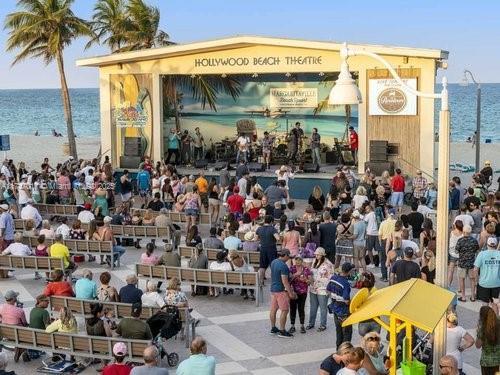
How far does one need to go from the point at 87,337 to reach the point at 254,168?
60.3 feet

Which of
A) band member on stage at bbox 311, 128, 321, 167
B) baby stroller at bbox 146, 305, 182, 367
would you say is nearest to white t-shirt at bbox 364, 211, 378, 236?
baby stroller at bbox 146, 305, 182, 367

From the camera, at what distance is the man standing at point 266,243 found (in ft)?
48.6

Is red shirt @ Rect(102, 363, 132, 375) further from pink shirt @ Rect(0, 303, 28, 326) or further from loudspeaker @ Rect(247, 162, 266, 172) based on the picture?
loudspeaker @ Rect(247, 162, 266, 172)

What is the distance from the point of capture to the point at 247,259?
15.7 metres

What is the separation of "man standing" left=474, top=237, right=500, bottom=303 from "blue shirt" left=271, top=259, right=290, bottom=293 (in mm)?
3263

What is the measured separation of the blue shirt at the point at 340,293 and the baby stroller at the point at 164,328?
2306 mm

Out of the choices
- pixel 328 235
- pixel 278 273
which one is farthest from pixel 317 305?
pixel 328 235

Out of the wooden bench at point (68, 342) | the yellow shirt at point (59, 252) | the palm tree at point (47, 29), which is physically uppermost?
the palm tree at point (47, 29)

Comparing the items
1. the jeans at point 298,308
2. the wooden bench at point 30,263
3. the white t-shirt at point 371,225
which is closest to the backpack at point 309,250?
the jeans at point 298,308

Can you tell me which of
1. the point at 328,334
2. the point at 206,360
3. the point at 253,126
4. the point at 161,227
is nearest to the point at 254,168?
the point at 253,126

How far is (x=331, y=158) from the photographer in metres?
30.5

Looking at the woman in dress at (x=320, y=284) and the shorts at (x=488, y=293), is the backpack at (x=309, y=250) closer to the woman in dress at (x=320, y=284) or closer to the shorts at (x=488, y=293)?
the woman in dress at (x=320, y=284)

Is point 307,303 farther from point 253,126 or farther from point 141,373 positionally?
point 253,126

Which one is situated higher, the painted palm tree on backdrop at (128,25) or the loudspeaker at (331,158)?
the painted palm tree on backdrop at (128,25)
